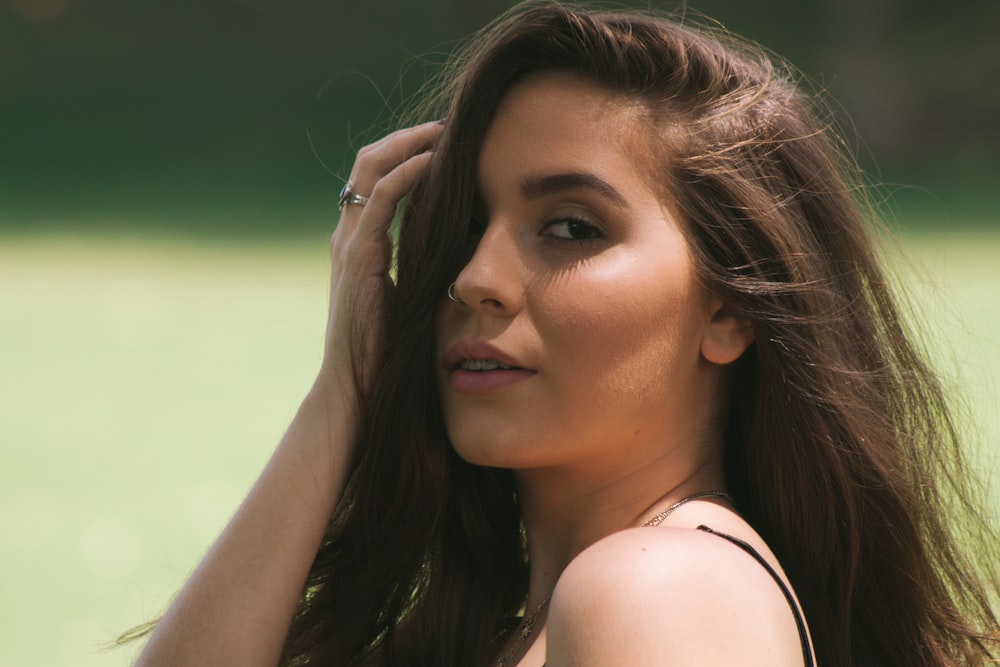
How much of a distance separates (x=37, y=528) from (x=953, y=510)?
5016 millimetres

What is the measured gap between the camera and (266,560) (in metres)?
2.10

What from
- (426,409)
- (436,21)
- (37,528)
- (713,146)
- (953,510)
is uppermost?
(436,21)

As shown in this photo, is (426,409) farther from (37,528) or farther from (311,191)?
(311,191)

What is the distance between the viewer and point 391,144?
93.1 inches

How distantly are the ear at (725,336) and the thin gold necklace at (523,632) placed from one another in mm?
460

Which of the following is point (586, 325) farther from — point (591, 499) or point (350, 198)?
point (350, 198)

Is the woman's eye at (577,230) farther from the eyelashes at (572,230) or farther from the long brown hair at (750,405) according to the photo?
the long brown hair at (750,405)

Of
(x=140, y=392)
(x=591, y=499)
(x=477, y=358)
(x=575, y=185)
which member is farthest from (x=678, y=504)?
(x=140, y=392)

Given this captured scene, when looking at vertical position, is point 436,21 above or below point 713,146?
above

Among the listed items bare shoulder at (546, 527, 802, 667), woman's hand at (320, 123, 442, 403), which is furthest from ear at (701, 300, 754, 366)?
woman's hand at (320, 123, 442, 403)

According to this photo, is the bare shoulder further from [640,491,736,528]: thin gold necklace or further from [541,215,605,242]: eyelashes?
[541,215,605,242]: eyelashes

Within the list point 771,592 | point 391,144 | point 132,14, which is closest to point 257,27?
point 132,14

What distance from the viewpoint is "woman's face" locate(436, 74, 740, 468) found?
6.23 ft

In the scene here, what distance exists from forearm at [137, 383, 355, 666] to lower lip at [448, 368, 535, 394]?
289 mm
